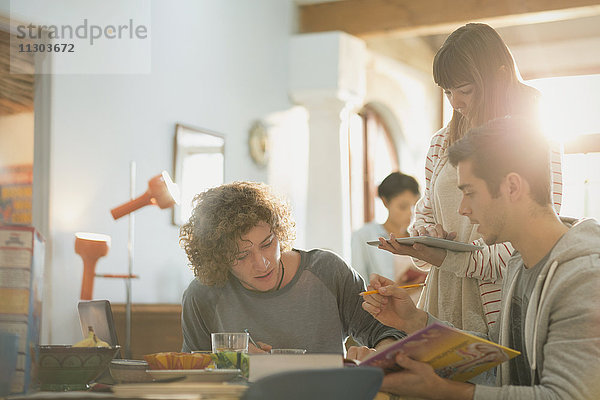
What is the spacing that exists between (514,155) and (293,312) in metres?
0.91

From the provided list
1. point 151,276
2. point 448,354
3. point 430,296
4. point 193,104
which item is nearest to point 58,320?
point 151,276

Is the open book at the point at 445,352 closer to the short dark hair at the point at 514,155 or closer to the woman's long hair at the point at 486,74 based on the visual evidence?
the short dark hair at the point at 514,155

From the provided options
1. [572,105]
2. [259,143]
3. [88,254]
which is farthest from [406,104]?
[88,254]

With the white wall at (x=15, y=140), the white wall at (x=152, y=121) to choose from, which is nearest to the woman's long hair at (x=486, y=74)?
the white wall at (x=152, y=121)

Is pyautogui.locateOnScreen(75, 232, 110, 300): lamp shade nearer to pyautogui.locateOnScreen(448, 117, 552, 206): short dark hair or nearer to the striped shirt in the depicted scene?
the striped shirt

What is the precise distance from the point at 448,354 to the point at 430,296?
2.78 ft

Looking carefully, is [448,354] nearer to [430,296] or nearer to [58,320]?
[430,296]

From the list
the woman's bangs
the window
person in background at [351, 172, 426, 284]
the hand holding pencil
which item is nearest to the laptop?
the hand holding pencil

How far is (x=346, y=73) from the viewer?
650cm

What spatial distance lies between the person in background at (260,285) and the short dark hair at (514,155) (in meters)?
0.74

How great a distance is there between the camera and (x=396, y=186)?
16.0ft

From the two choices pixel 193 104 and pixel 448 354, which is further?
pixel 193 104

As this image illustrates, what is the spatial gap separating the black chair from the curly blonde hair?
3.14 ft

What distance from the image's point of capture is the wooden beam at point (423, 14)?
6.25m
